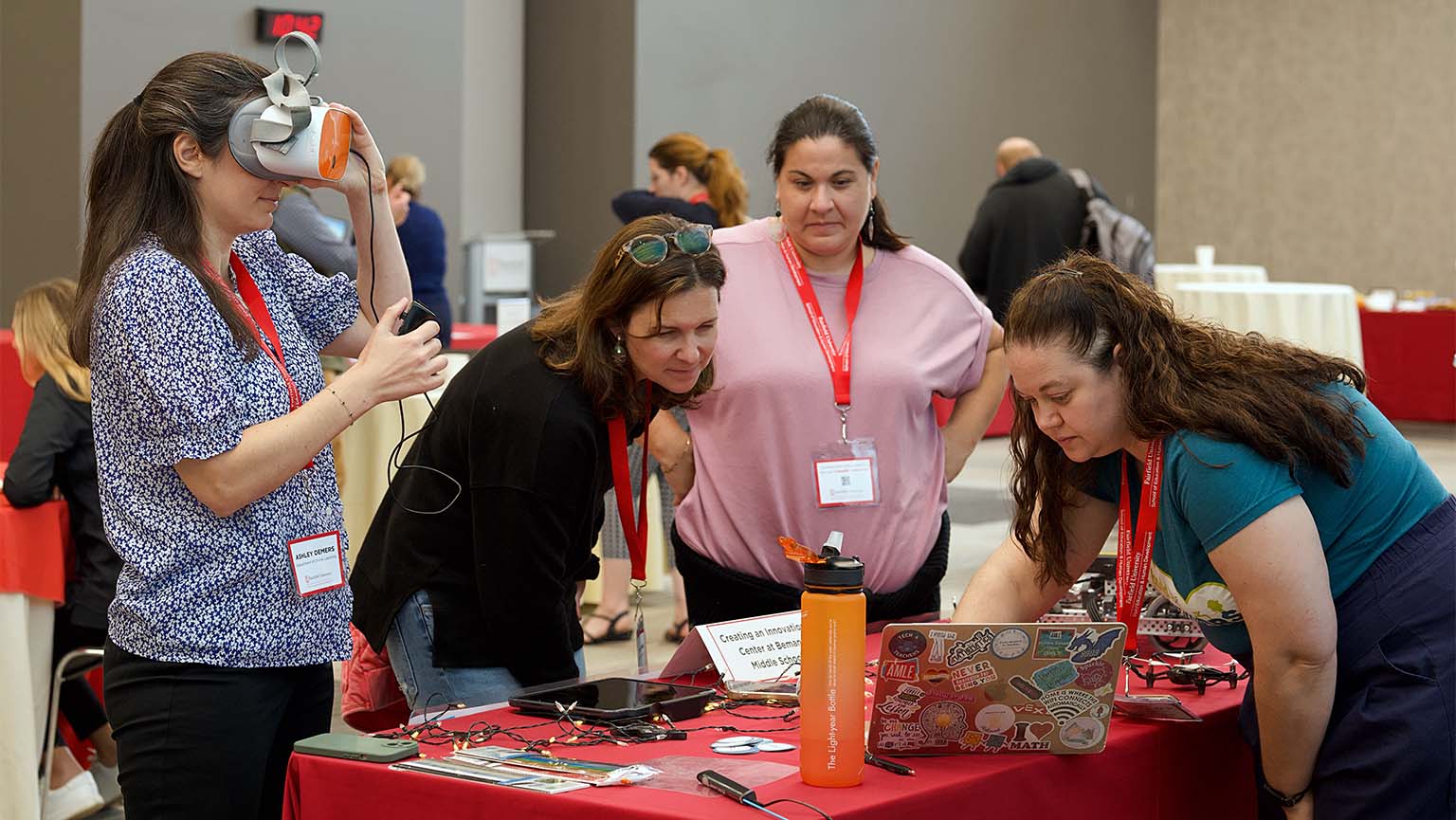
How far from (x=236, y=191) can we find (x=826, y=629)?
2.65 feet

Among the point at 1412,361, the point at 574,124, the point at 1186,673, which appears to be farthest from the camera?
the point at 1412,361

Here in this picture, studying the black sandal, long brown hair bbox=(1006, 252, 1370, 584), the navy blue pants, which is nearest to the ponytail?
the black sandal

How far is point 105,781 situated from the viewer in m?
3.56

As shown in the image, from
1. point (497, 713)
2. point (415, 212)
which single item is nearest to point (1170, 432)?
point (497, 713)

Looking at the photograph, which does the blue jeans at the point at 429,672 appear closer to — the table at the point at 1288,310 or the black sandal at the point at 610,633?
the black sandal at the point at 610,633

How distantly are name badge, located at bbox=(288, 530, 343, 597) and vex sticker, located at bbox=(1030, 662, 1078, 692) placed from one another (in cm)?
79

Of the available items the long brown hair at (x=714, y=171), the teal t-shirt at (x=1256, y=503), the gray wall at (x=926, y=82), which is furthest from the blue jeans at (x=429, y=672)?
the gray wall at (x=926, y=82)

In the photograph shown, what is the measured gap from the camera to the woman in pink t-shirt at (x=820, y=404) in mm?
Result: 2416

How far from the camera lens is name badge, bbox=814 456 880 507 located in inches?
94.2

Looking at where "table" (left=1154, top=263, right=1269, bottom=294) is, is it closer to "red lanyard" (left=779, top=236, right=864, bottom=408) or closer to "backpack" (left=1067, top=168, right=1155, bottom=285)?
"backpack" (left=1067, top=168, right=1155, bottom=285)

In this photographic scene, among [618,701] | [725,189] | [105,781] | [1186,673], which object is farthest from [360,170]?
[725,189]

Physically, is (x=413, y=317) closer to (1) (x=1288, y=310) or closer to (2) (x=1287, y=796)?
(2) (x=1287, y=796)

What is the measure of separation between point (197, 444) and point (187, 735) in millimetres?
328

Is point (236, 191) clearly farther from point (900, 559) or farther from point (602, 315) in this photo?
point (900, 559)
